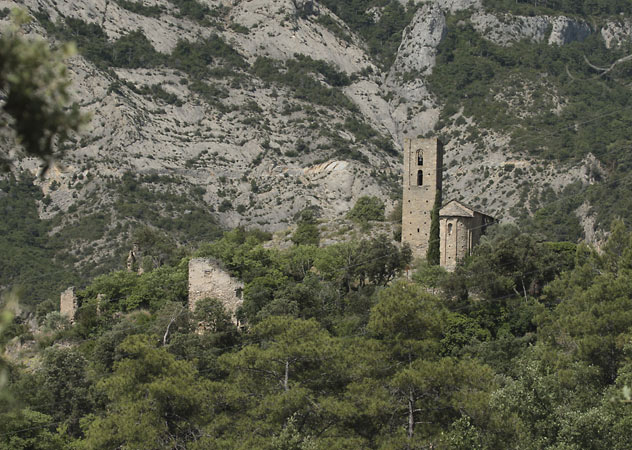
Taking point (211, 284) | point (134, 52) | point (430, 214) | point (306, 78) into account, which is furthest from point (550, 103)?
point (211, 284)

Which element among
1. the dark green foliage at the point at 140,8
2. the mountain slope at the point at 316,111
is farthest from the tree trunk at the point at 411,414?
the dark green foliage at the point at 140,8

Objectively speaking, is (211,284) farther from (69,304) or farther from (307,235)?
(307,235)

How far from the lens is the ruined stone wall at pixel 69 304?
60.2 m

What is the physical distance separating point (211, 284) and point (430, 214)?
1949 centimetres

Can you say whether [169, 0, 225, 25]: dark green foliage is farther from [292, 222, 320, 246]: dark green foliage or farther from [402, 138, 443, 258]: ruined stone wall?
[402, 138, 443, 258]: ruined stone wall

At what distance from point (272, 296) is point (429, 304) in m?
24.1

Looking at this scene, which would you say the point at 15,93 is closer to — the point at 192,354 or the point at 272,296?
the point at 192,354

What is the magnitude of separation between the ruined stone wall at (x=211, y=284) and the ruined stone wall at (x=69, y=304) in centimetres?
1031

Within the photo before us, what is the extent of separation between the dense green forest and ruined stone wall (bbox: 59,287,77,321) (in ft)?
24.8

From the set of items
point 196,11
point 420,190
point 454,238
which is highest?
point 196,11

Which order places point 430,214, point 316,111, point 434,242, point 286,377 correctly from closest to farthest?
point 286,377
point 434,242
point 430,214
point 316,111

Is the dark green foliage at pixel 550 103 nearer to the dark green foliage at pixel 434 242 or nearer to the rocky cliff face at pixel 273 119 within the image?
the rocky cliff face at pixel 273 119

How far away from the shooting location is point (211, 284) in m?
54.9

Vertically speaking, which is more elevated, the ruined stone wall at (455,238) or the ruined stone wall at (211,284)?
the ruined stone wall at (455,238)
